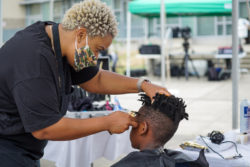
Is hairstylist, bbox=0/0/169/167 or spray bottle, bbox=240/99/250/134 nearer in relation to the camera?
hairstylist, bbox=0/0/169/167

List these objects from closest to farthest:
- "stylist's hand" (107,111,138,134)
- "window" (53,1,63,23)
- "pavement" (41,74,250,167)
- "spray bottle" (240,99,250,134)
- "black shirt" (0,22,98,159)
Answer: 1. "black shirt" (0,22,98,159)
2. "stylist's hand" (107,111,138,134)
3. "spray bottle" (240,99,250,134)
4. "pavement" (41,74,250,167)
5. "window" (53,1,63,23)

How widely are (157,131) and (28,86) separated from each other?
2.46ft

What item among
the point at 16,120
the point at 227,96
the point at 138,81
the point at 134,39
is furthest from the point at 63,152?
the point at 134,39

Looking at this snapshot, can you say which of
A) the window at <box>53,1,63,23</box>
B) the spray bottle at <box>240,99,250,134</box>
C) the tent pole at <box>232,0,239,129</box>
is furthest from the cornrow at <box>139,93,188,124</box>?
the window at <box>53,1,63,23</box>

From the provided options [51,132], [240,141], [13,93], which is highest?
[13,93]

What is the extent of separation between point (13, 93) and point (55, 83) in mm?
204

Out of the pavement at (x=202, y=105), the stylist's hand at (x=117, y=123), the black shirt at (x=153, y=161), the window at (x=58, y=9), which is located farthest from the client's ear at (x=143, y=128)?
the window at (x=58, y=9)

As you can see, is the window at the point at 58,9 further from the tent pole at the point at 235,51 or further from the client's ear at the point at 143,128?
the client's ear at the point at 143,128

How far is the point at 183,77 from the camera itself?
15.0 meters

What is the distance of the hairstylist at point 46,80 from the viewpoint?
1.82 m

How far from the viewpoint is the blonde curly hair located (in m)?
1.96

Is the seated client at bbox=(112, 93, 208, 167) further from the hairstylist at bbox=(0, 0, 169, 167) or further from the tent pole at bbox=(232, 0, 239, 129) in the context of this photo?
the tent pole at bbox=(232, 0, 239, 129)

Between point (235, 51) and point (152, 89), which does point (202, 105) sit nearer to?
point (235, 51)

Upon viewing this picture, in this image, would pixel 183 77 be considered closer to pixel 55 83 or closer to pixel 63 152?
pixel 63 152
